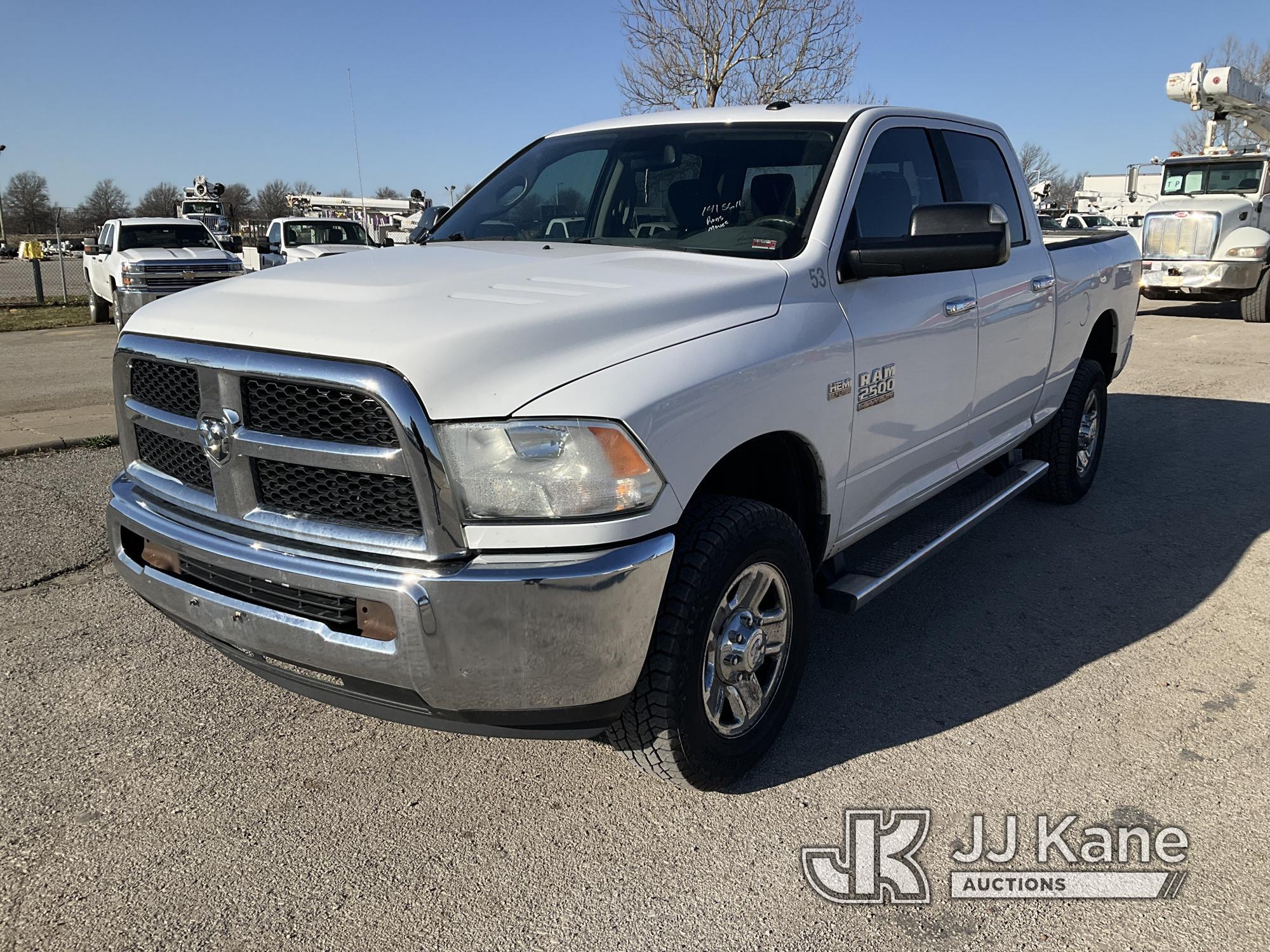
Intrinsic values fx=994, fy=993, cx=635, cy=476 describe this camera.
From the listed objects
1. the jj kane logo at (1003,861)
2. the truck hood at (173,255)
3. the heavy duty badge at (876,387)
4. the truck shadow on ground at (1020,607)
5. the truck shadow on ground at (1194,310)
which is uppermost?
the truck hood at (173,255)

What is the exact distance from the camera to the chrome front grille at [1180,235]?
1528 cm

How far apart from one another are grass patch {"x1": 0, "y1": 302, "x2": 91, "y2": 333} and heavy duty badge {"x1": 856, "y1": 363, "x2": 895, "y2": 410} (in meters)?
16.6

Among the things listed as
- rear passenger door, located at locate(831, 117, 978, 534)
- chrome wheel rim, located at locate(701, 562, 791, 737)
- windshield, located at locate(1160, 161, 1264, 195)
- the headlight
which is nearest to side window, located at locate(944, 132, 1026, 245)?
rear passenger door, located at locate(831, 117, 978, 534)

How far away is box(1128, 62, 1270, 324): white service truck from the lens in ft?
49.7

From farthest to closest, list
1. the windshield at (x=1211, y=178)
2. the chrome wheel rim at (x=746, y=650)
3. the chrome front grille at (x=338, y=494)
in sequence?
the windshield at (x=1211, y=178)
the chrome wheel rim at (x=746, y=650)
the chrome front grille at (x=338, y=494)

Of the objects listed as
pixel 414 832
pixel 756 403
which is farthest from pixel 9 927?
pixel 756 403

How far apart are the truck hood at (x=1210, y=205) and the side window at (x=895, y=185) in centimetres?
1399

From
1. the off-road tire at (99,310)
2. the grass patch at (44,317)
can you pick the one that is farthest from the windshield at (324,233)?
the grass patch at (44,317)

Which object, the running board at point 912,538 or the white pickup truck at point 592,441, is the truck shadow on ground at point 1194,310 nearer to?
the running board at point 912,538

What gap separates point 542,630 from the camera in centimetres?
225

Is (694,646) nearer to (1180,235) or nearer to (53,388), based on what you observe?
(53,388)

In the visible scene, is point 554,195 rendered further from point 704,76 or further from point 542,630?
point 704,76

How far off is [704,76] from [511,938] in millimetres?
17002

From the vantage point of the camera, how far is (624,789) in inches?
115
